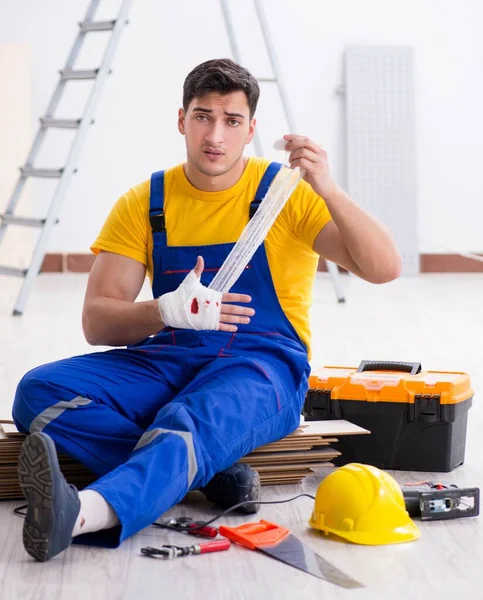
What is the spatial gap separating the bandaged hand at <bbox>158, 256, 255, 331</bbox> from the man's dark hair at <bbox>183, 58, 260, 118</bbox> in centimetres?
49

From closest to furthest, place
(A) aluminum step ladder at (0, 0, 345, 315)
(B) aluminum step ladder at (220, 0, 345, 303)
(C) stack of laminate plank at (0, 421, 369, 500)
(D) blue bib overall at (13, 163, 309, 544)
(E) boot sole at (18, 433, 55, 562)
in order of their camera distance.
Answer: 1. (E) boot sole at (18, 433, 55, 562)
2. (D) blue bib overall at (13, 163, 309, 544)
3. (C) stack of laminate plank at (0, 421, 369, 500)
4. (A) aluminum step ladder at (0, 0, 345, 315)
5. (B) aluminum step ladder at (220, 0, 345, 303)

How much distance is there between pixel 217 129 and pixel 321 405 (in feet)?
2.59

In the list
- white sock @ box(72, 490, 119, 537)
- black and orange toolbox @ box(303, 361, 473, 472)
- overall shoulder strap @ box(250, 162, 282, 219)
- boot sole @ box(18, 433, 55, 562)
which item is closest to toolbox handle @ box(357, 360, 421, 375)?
black and orange toolbox @ box(303, 361, 473, 472)

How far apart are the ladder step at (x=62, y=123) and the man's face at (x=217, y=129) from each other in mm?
3127

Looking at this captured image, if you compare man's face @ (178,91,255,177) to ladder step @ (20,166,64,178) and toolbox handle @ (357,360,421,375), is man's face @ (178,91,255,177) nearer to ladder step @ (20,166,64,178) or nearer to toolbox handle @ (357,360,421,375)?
toolbox handle @ (357,360,421,375)

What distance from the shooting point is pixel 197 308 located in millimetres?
2293

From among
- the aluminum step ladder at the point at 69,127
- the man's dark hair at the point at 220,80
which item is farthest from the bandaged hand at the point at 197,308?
the aluminum step ladder at the point at 69,127

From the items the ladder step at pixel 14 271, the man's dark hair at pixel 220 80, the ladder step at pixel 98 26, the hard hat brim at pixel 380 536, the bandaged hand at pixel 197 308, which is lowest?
the hard hat brim at pixel 380 536

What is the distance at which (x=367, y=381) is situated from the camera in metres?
2.71

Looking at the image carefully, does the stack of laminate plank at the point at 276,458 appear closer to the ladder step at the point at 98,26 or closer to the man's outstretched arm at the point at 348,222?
the man's outstretched arm at the point at 348,222

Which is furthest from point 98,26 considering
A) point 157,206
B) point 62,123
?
point 157,206

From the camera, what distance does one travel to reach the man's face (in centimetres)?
253

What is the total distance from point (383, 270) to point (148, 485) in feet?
2.64

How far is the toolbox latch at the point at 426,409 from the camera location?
8.55ft
